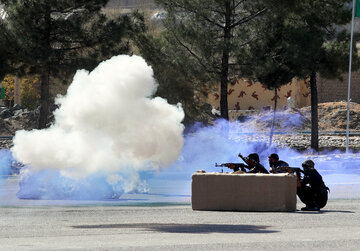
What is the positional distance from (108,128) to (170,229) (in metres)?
4.30

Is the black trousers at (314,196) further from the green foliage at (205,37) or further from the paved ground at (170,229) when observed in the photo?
the green foliage at (205,37)

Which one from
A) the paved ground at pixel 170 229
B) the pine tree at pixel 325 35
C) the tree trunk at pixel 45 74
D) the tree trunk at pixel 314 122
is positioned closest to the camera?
the paved ground at pixel 170 229

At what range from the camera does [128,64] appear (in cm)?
1767

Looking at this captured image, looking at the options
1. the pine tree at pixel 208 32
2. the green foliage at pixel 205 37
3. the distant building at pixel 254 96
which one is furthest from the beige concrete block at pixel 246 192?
the distant building at pixel 254 96

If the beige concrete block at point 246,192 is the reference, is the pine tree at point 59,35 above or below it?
above

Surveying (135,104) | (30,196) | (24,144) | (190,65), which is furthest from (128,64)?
(190,65)

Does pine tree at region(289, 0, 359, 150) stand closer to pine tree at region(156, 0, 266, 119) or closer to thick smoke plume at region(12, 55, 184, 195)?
pine tree at region(156, 0, 266, 119)

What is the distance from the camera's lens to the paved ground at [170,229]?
478 inches

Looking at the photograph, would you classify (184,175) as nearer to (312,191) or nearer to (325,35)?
(312,191)

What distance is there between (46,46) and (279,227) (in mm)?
23858

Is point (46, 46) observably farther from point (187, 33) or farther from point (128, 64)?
point (128, 64)

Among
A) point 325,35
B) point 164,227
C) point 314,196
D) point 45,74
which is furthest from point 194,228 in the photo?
point 325,35

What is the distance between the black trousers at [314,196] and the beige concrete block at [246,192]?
2.45ft

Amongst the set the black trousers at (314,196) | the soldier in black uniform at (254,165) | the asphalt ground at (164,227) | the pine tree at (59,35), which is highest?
the pine tree at (59,35)
